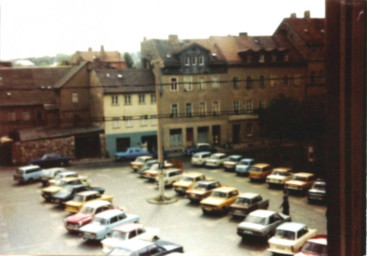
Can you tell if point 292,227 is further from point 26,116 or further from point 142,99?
point 26,116

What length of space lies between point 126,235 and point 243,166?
6.11 metres

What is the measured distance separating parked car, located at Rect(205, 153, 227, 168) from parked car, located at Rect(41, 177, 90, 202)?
13.9 ft

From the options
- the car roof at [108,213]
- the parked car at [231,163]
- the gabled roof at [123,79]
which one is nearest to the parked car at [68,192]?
the car roof at [108,213]

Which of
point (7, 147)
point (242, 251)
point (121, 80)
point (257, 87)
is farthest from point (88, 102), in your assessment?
point (242, 251)

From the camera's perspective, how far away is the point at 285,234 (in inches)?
240

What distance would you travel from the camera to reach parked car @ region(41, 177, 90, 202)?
385 inches

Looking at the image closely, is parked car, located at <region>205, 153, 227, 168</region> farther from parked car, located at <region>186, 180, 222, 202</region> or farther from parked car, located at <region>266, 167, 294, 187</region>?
parked car, located at <region>186, 180, 222, 202</region>

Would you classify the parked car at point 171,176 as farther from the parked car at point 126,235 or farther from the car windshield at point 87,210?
the parked car at point 126,235

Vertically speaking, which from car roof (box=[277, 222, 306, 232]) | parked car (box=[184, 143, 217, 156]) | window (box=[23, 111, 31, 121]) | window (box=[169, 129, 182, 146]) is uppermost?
window (box=[23, 111, 31, 121])

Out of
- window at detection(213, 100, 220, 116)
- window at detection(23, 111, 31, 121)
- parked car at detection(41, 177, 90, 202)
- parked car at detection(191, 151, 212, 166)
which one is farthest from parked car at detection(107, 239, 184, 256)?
window at detection(23, 111, 31, 121)

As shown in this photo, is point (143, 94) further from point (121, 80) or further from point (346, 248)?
point (346, 248)

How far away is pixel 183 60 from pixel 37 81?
21.6 ft

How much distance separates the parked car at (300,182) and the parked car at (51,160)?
333 inches

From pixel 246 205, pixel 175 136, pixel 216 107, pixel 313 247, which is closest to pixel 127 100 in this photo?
pixel 175 136
